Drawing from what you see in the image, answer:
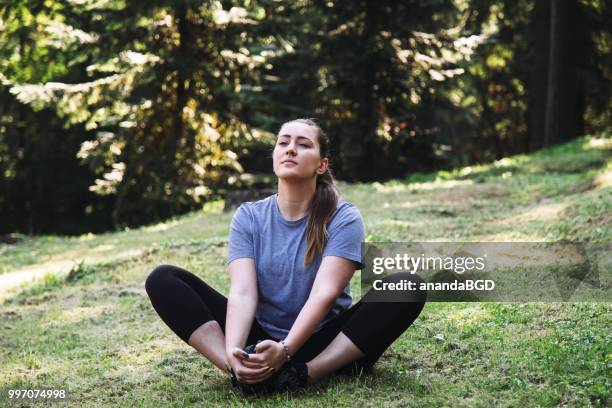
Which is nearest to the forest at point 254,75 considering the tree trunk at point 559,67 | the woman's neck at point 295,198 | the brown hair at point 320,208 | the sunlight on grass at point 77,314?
the tree trunk at point 559,67

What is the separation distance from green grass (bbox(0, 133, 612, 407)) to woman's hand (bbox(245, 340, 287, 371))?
21 centimetres

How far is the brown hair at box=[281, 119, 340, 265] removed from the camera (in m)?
3.79

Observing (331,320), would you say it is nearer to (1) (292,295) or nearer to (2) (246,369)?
(1) (292,295)

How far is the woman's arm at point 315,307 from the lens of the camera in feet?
11.1

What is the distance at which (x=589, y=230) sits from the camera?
6543 mm

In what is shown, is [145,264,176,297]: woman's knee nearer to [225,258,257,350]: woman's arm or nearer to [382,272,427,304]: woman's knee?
[225,258,257,350]: woman's arm

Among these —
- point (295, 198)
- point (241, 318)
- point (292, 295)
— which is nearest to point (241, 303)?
point (241, 318)

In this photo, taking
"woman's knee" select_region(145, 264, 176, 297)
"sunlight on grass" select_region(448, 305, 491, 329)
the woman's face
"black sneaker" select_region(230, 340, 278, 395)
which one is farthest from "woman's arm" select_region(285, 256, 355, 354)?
"sunlight on grass" select_region(448, 305, 491, 329)

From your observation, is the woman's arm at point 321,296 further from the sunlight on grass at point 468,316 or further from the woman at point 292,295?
the sunlight on grass at point 468,316

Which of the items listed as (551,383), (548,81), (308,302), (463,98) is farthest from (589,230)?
(463,98)

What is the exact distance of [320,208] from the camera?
12.8 ft

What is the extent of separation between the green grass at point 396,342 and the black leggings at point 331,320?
20cm

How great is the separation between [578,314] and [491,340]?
0.64 metres

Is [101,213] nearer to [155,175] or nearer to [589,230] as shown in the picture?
[155,175]
